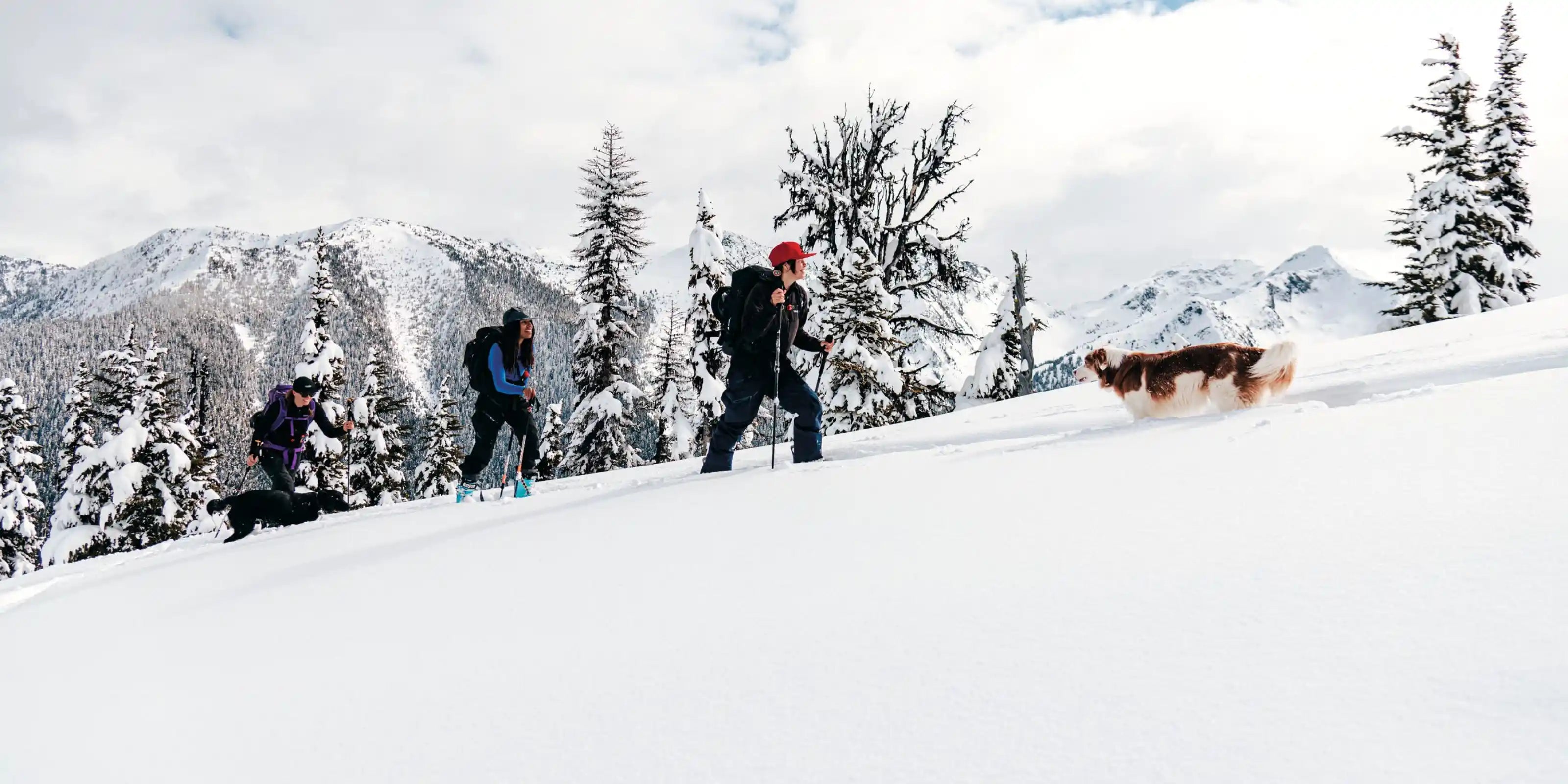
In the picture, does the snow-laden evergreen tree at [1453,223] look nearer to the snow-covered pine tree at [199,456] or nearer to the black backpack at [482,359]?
the black backpack at [482,359]

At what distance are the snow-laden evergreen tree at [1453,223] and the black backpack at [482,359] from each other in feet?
82.3

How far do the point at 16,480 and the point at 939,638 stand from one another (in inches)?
1504

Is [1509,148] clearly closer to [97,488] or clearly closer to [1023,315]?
[1023,315]

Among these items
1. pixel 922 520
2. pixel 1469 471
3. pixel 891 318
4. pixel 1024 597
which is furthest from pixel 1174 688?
pixel 891 318

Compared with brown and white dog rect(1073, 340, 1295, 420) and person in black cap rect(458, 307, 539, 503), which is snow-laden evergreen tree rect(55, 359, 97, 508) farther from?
brown and white dog rect(1073, 340, 1295, 420)

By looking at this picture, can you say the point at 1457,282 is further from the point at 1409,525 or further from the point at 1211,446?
the point at 1409,525

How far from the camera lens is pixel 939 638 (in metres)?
2.27

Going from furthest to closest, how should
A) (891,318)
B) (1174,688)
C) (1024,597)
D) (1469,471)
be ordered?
(891,318) → (1469,471) → (1024,597) → (1174,688)

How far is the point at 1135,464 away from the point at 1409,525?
5.75 ft

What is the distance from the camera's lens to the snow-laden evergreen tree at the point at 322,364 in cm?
2275

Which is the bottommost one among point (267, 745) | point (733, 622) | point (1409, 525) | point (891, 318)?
point (267, 745)

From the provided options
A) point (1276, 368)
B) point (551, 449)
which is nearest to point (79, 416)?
point (551, 449)

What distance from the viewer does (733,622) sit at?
2.65 m

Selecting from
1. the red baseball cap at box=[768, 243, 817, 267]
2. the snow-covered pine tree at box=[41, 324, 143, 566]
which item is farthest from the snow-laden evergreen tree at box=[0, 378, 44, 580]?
the red baseball cap at box=[768, 243, 817, 267]
